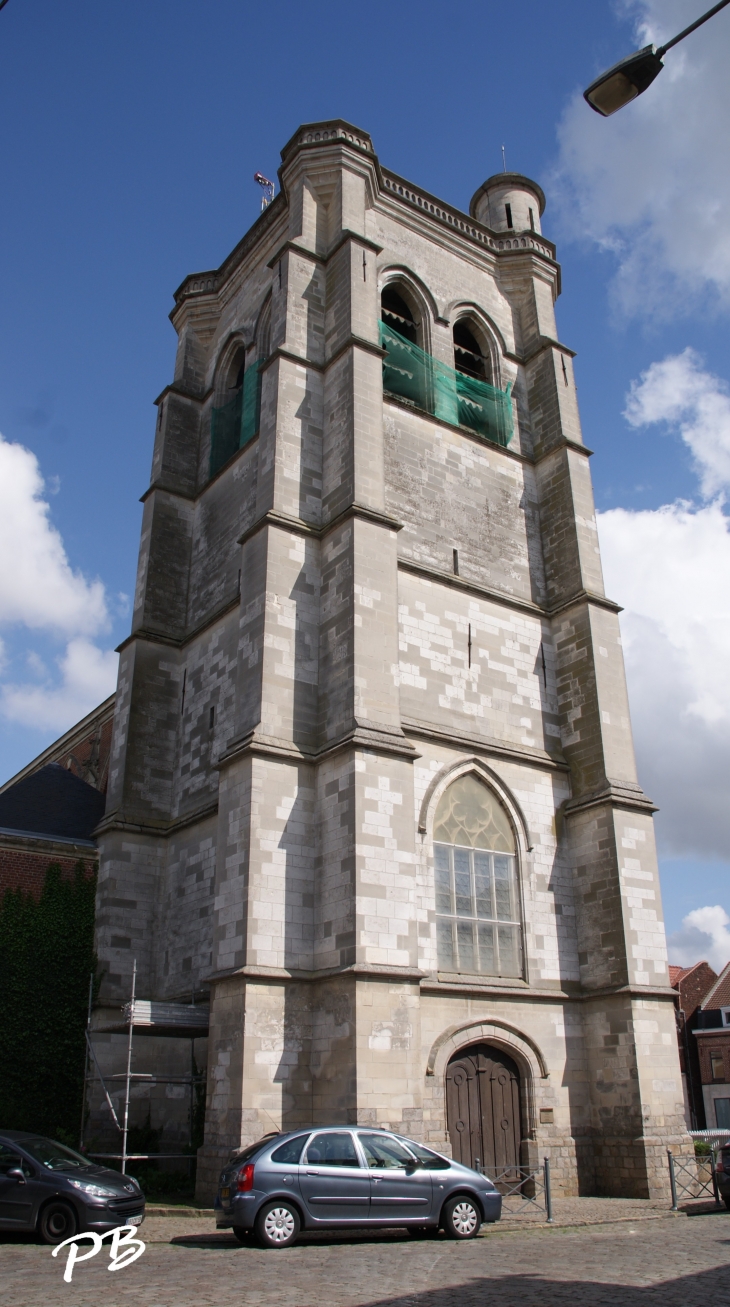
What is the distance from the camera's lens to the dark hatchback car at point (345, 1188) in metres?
9.30

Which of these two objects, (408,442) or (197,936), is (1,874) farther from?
(408,442)

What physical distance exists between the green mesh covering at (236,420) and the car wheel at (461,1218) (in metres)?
14.8

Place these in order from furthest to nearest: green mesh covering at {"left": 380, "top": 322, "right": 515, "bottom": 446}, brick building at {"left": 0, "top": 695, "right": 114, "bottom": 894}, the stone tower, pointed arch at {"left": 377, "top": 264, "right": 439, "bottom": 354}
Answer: pointed arch at {"left": 377, "top": 264, "right": 439, "bottom": 354}
green mesh covering at {"left": 380, "top": 322, "right": 515, "bottom": 446}
brick building at {"left": 0, "top": 695, "right": 114, "bottom": 894}
the stone tower

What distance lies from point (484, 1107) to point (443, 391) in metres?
13.8

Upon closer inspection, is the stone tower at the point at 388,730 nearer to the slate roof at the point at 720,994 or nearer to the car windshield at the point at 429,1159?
the car windshield at the point at 429,1159

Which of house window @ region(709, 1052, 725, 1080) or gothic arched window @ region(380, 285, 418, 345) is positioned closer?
gothic arched window @ region(380, 285, 418, 345)

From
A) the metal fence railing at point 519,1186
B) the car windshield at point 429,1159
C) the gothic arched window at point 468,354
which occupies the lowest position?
the metal fence railing at point 519,1186

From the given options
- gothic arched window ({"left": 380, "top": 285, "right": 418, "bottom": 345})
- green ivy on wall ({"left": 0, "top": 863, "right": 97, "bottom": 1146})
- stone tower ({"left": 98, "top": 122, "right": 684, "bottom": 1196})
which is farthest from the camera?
gothic arched window ({"left": 380, "top": 285, "right": 418, "bottom": 345})

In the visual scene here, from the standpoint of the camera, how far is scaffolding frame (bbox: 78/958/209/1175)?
14094 mm

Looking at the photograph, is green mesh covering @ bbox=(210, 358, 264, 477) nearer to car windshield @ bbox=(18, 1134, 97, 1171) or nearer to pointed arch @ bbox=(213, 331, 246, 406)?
pointed arch @ bbox=(213, 331, 246, 406)

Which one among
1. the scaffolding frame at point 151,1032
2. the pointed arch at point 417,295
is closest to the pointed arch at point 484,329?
the pointed arch at point 417,295

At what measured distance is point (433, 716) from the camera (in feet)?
53.8

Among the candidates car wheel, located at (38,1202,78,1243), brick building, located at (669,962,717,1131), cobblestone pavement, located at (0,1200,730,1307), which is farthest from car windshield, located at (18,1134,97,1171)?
brick building, located at (669,962,717,1131)

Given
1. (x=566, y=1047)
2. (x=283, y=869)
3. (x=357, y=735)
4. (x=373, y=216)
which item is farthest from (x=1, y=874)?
(x=373, y=216)
